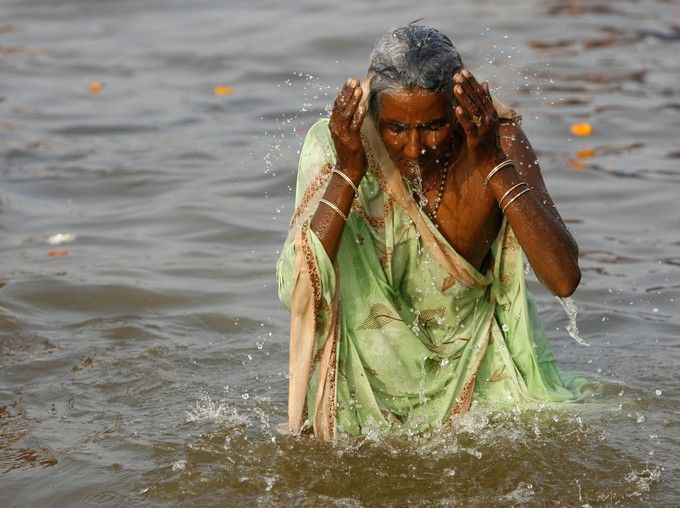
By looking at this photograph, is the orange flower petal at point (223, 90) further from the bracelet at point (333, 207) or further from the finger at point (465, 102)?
the finger at point (465, 102)

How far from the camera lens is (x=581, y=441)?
480 centimetres

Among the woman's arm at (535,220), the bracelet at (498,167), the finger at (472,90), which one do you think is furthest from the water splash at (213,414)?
the finger at (472,90)

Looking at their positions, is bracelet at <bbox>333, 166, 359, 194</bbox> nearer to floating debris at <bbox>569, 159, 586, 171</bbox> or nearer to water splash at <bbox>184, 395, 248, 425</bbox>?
water splash at <bbox>184, 395, 248, 425</bbox>

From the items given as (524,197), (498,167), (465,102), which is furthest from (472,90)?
(524,197)

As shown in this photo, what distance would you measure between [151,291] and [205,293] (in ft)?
0.96

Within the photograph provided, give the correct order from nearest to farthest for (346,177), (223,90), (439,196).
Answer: (346,177) → (439,196) → (223,90)

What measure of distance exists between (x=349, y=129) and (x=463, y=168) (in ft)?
1.84

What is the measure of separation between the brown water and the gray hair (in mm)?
1318

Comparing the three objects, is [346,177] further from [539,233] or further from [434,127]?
[539,233]

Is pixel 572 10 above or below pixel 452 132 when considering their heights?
below

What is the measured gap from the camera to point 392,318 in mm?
4609

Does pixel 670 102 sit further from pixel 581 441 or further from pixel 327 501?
pixel 327 501

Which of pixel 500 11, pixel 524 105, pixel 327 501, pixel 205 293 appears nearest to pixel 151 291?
pixel 205 293

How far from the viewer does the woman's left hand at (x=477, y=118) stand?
3.98 metres
